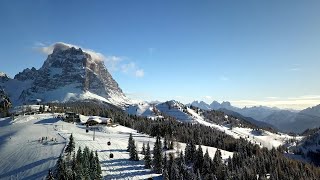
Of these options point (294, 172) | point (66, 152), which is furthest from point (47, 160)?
point (294, 172)

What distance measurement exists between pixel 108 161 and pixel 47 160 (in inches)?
818

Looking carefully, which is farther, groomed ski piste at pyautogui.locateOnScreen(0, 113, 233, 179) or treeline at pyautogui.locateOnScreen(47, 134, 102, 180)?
groomed ski piste at pyautogui.locateOnScreen(0, 113, 233, 179)

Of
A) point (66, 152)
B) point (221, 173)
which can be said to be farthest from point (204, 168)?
point (66, 152)

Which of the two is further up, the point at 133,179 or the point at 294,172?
the point at 133,179

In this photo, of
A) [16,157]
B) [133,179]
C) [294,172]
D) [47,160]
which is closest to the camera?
[133,179]

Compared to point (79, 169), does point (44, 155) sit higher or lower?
higher

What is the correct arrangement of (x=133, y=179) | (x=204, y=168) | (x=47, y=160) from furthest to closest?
1. (x=204, y=168)
2. (x=47, y=160)
3. (x=133, y=179)

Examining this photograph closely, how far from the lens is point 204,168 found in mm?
139375

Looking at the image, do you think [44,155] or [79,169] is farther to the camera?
[44,155]

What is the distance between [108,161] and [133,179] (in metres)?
18.9

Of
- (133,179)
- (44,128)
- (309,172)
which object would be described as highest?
(44,128)

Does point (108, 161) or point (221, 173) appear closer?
point (108, 161)

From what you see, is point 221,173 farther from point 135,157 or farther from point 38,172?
point 38,172

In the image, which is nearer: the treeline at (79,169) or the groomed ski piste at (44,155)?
the treeline at (79,169)
